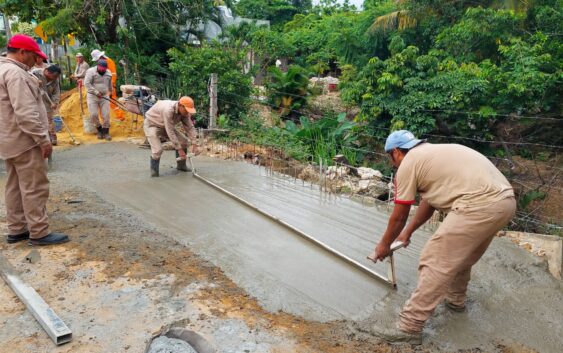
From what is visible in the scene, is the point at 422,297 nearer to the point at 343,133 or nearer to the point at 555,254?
the point at 555,254

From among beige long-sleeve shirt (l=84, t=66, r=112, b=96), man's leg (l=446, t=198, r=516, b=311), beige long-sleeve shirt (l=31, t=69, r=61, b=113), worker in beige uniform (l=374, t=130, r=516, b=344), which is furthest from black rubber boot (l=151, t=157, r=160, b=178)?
man's leg (l=446, t=198, r=516, b=311)

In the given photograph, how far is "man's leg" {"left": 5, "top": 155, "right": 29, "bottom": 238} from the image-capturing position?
398 centimetres

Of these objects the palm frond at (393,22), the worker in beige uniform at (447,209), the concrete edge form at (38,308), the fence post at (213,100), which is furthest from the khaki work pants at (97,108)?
the palm frond at (393,22)

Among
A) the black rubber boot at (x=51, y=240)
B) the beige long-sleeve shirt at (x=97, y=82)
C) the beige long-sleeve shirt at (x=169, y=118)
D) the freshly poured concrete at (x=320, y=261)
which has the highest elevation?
the beige long-sleeve shirt at (x=97, y=82)

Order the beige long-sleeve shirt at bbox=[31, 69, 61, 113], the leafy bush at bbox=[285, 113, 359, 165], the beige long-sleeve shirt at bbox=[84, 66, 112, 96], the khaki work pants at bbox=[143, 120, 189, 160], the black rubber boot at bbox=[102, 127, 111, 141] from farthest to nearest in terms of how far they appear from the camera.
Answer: the black rubber boot at bbox=[102, 127, 111, 141] < the leafy bush at bbox=[285, 113, 359, 165] < the beige long-sleeve shirt at bbox=[84, 66, 112, 96] < the beige long-sleeve shirt at bbox=[31, 69, 61, 113] < the khaki work pants at bbox=[143, 120, 189, 160]

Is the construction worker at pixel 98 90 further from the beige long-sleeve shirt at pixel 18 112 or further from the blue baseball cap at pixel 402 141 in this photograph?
Result: the blue baseball cap at pixel 402 141

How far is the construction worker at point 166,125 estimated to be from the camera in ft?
20.9

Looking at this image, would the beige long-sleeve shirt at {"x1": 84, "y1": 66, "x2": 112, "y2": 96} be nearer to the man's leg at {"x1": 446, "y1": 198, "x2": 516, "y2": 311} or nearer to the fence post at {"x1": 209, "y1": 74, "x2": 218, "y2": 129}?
the fence post at {"x1": 209, "y1": 74, "x2": 218, "y2": 129}

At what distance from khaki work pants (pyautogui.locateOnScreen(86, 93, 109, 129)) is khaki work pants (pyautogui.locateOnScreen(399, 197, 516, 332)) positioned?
7936 mm

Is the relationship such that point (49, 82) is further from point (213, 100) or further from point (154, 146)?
point (213, 100)

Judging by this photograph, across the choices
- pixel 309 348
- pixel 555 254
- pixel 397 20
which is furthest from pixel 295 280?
pixel 397 20

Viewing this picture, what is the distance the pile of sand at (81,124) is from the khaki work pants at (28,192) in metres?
5.74

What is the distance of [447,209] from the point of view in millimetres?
2945

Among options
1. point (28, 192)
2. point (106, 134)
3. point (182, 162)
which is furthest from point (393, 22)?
point (28, 192)
